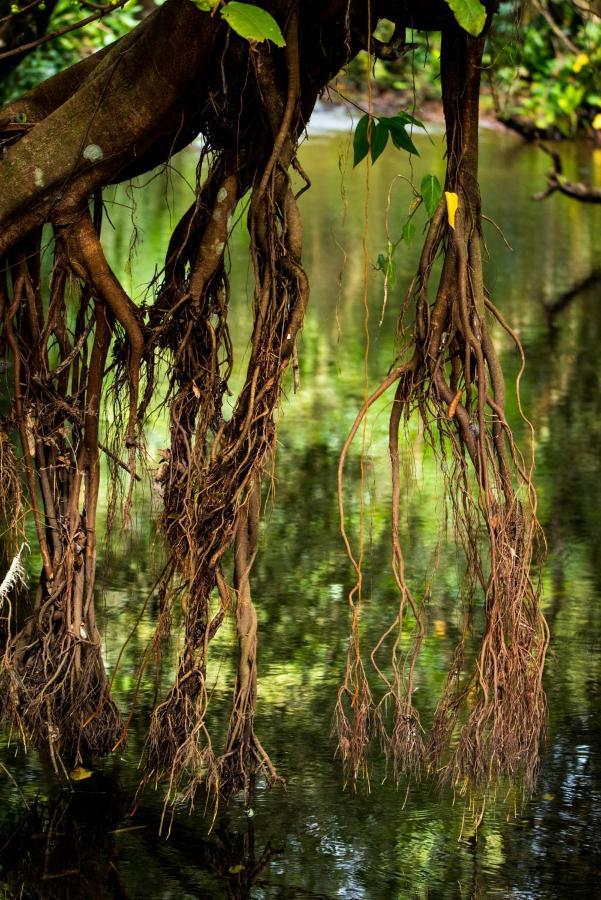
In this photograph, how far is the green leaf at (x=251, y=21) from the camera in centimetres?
298

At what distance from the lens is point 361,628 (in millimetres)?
5258

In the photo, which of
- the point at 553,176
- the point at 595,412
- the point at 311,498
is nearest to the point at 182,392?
the point at 311,498

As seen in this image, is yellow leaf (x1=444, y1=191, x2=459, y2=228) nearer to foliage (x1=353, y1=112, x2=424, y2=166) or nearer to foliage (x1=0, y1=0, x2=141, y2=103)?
foliage (x1=353, y1=112, x2=424, y2=166)

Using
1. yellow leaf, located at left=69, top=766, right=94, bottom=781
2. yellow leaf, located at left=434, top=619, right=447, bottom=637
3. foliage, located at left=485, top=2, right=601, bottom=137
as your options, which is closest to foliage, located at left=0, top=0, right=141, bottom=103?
foliage, located at left=485, top=2, right=601, bottom=137

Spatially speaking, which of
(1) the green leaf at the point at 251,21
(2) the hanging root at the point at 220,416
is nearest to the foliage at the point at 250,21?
(1) the green leaf at the point at 251,21

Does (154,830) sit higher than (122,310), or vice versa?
(122,310)

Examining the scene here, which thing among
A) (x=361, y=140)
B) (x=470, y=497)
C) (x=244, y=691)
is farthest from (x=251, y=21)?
(x=244, y=691)

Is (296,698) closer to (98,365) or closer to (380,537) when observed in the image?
(98,365)

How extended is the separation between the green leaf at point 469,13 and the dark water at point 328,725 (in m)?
0.54

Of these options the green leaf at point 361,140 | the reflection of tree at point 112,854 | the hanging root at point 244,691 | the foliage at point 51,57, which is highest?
the foliage at point 51,57

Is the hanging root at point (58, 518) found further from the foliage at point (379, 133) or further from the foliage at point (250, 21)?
the foliage at point (250, 21)

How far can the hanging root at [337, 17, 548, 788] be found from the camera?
3.72 meters

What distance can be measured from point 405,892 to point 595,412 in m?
5.26

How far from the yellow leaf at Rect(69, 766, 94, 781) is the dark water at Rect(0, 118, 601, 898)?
3cm
